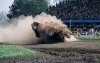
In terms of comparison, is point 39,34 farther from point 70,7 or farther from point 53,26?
point 70,7

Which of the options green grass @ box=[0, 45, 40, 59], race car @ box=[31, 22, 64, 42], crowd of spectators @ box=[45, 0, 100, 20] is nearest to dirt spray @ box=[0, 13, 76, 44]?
race car @ box=[31, 22, 64, 42]

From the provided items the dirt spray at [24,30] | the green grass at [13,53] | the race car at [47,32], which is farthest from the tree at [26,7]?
the green grass at [13,53]

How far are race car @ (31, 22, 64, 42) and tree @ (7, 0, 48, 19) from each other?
253 feet

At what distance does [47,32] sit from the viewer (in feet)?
116

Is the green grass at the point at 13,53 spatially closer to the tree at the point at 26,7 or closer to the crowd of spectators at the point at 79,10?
the crowd of spectators at the point at 79,10

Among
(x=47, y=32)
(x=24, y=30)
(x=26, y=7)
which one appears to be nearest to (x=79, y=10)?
(x=26, y=7)

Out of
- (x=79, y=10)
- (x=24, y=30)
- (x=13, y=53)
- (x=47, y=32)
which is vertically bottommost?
(x=13, y=53)

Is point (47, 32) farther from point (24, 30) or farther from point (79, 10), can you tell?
point (79, 10)

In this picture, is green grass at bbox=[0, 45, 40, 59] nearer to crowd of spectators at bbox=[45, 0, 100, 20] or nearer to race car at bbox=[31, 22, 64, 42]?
race car at bbox=[31, 22, 64, 42]

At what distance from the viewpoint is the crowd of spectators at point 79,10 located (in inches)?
3007

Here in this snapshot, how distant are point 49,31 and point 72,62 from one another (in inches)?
617

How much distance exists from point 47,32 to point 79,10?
46546 millimetres

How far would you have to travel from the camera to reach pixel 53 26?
35938 mm

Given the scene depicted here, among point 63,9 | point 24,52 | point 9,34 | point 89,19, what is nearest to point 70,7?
point 63,9
